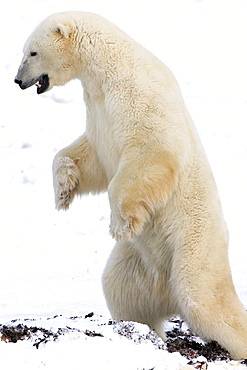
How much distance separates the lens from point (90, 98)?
15.0 ft

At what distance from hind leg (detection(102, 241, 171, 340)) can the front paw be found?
53cm

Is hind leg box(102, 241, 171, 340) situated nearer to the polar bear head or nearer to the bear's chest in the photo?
the bear's chest

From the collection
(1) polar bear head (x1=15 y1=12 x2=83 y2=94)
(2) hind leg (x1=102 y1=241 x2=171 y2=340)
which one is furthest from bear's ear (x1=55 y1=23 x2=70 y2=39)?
(2) hind leg (x1=102 y1=241 x2=171 y2=340)

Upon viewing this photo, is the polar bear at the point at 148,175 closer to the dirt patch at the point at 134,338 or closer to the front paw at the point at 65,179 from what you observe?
the front paw at the point at 65,179

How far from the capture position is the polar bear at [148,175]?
417 centimetres

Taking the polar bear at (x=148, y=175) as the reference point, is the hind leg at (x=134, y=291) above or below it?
below

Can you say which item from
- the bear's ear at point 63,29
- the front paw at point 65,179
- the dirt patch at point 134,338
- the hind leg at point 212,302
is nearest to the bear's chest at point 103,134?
the front paw at point 65,179

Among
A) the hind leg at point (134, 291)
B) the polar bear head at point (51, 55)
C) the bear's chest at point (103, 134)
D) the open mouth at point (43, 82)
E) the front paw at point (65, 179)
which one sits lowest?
the hind leg at point (134, 291)

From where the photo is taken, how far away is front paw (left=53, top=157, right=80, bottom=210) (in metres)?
4.78

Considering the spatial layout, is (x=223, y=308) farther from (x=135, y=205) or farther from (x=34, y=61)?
(x=34, y=61)

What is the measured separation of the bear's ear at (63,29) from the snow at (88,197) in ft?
6.33

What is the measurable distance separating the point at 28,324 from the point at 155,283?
3.01ft

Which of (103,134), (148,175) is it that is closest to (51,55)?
(103,134)

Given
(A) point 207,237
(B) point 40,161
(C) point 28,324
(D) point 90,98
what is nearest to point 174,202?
(A) point 207,237
